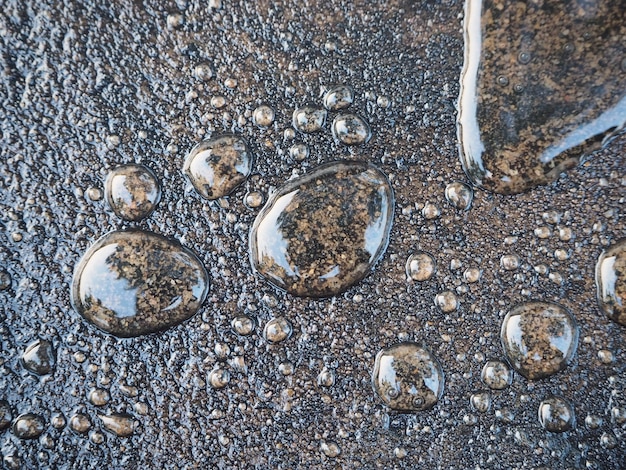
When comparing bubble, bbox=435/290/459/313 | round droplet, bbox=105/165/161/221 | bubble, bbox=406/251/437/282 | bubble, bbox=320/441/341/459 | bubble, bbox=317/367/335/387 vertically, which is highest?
round droplet, bbox=105/165/161/221

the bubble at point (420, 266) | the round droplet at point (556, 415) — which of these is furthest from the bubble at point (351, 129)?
the round droplet at point (556, 415)

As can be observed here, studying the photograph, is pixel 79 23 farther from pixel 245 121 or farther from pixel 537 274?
pixel 537 274

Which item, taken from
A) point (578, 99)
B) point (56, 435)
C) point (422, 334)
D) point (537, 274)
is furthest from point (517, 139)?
point (56, 435)

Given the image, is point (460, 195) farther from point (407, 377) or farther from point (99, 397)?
point (99, 397)

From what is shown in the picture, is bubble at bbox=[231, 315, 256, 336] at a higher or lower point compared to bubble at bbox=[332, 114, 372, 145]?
lower

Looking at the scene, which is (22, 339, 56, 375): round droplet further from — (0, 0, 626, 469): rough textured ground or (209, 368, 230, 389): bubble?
(209, 368, 230, 389): bubble

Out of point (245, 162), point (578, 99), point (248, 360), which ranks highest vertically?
point (578, 99)

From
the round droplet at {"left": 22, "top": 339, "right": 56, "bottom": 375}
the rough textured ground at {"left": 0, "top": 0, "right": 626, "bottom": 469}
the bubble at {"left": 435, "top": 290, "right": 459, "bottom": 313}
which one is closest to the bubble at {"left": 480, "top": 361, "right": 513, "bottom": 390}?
the rough textured ground at {"left": 0, "top": 0, "right": 626, "bottom": 469}
